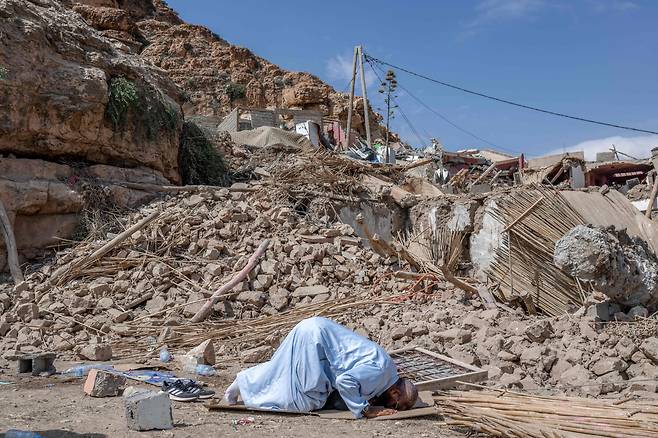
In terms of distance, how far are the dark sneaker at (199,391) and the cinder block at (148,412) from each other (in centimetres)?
93

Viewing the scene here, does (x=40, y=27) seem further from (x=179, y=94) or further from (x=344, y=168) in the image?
(x=344, y=168)

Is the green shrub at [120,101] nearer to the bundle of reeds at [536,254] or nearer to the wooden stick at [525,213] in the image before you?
the bundle of reeds at [536,254]

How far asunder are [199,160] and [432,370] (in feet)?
28.0

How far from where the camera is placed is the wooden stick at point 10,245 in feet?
28.4

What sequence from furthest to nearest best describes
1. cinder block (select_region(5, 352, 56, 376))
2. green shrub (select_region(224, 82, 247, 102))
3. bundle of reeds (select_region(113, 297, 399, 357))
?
1. green shrub (select_region(224, 82, 247, 102))
2. bundle of reeds (select_region(113, 297, 399, 357))
3. cinder block (select_region(5, 352, 56, 376))

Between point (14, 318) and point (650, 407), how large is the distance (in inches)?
274

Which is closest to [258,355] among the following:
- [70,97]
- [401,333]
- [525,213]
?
[401,333]

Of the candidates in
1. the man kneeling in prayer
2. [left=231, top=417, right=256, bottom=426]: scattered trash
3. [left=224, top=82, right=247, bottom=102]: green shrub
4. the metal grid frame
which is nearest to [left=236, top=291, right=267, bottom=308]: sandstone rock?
the metal grid frame

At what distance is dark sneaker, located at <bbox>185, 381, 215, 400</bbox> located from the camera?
473 centimetres

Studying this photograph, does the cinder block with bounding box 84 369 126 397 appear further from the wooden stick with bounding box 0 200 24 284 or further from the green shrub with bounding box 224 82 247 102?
the green shrub with bounding box 224 82 247 102

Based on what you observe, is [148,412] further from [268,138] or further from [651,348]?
[268,138]

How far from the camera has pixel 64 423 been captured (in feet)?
12.6

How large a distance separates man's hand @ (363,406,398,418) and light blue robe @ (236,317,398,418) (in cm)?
5

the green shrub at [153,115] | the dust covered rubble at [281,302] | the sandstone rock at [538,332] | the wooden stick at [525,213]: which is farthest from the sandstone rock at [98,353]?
the green shrub at [153,115]
